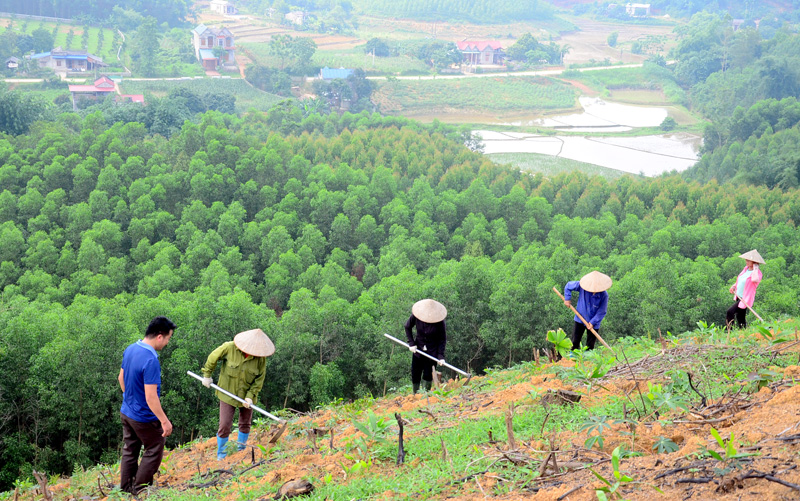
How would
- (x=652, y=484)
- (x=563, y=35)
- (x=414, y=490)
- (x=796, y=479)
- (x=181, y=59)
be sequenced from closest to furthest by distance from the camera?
(x=796, y=479) < (x=652, y=484) < (x=414, y=490) < (x=181, y=59) < (x=563, y=35)

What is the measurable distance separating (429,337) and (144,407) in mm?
3303

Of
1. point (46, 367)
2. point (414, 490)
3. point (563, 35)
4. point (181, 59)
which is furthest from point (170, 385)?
point (563, 35)

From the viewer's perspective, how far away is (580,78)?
65438 mm

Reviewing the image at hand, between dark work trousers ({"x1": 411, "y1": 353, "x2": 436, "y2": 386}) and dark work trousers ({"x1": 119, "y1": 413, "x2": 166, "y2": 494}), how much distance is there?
10.2 feet

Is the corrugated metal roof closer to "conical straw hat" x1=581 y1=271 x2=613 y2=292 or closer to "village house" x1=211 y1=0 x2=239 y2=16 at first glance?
"village house" x1=211 y1=0 x2=239 y2=16

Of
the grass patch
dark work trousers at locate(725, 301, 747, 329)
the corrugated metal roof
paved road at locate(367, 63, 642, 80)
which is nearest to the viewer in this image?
dark work trousers at locate(725, 301, 747, 329)

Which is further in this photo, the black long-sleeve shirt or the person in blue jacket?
the person in blue jacket

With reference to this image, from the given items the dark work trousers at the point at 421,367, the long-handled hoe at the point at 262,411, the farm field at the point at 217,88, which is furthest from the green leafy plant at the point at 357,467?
the farm field at the point at 217,88

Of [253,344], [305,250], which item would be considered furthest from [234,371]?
[305,250]

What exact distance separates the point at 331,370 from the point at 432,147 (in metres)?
21.9

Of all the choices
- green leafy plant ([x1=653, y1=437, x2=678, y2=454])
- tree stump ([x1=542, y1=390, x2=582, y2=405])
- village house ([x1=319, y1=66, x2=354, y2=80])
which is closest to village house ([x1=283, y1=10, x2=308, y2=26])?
village house ([x1=319, y1=66, x2=354, y2=80])

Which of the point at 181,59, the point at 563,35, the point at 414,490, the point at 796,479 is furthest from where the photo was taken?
the point at 563,35

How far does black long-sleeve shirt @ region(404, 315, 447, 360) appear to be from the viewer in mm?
7766

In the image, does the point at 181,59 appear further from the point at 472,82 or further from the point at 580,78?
the point at 580,78
